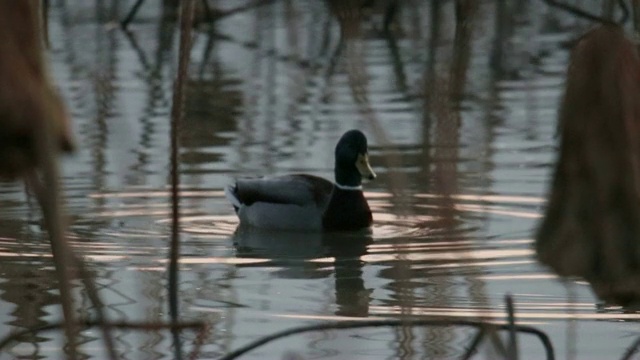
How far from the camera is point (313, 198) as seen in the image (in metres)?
10.3

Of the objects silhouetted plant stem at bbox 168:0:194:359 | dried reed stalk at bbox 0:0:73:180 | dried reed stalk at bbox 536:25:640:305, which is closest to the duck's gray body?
silhouetted plant stem at bbox 168:0:194:359

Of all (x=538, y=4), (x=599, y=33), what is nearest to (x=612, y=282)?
(x=599, y=33)

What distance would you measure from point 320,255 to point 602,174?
650 centimetres

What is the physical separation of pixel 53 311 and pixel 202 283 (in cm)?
88

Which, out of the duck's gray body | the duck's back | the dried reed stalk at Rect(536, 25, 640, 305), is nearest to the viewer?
the dried reed stalk at Rect(536, 25, 640, 305)

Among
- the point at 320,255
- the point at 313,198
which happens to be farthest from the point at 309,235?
the point at 320,255

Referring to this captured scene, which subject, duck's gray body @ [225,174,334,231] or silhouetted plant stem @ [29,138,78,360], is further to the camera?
duck's gray body @ [225,174,334,231]

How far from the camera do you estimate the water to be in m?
5.62

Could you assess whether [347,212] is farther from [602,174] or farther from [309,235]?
[602,174]

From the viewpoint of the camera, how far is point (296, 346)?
228 inches

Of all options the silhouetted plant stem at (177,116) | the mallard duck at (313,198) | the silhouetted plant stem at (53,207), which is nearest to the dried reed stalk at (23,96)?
the silhouetted plant stem at (53,207)

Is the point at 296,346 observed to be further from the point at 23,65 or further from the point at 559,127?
the point at 23,65

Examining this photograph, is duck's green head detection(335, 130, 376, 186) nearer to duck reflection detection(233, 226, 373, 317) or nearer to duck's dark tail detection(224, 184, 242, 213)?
duck reflection detection(233, 226, 373, 317)

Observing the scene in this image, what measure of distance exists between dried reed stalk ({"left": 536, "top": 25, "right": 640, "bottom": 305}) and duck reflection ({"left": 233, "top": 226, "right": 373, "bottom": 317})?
448 centimetres
